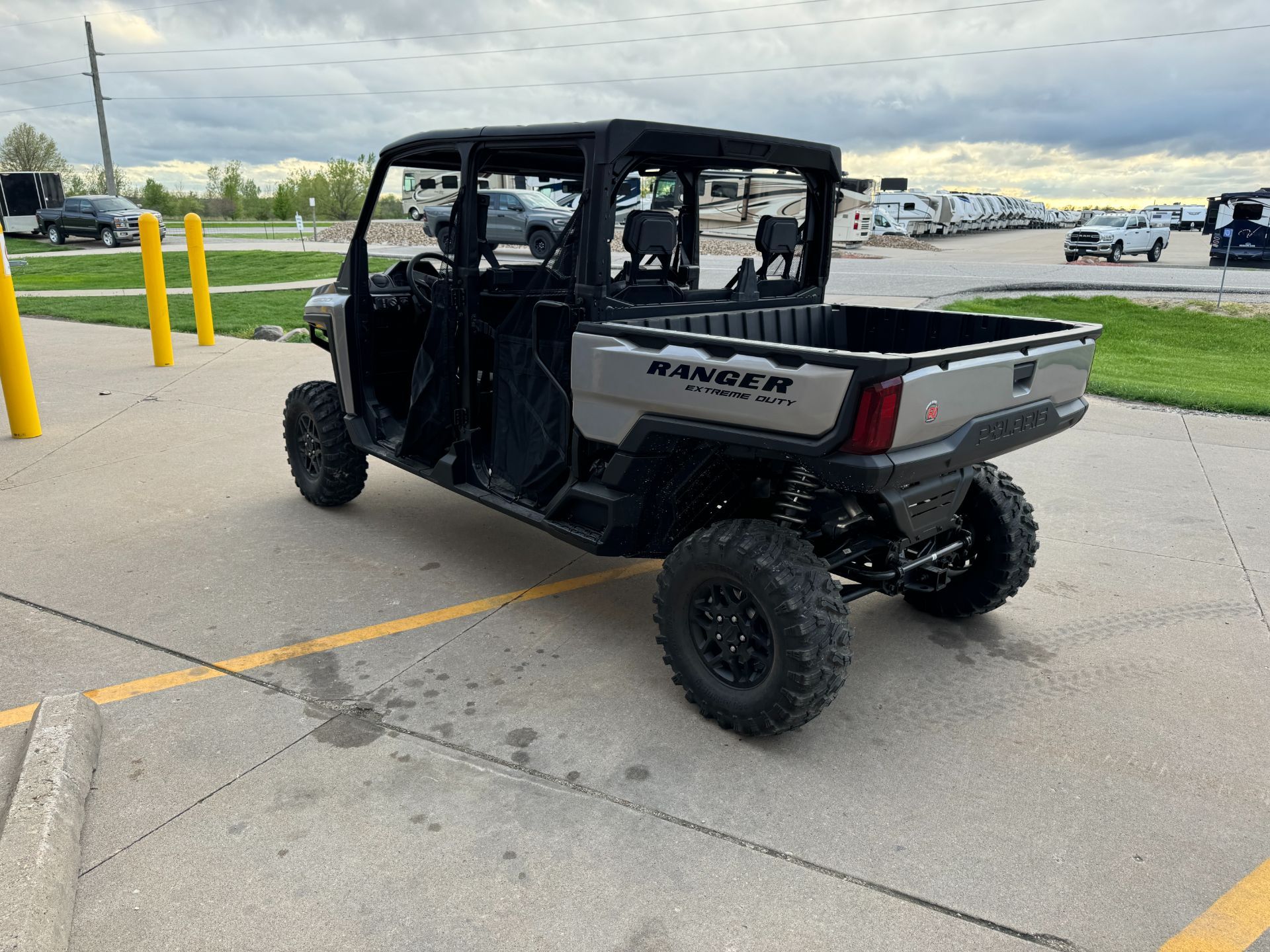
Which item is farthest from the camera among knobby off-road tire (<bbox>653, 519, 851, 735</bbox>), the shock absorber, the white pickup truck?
the white pickup truck

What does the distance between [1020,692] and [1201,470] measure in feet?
12.5

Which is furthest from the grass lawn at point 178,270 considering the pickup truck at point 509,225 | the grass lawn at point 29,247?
the pickup truck at point 509,225

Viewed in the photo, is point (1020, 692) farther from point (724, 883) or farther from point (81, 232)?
point (81, 232)

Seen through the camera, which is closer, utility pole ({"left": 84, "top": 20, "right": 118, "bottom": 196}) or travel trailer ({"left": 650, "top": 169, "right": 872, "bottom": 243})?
travel trailer ({"left": 650, "top": 169, "right": 872, "bottom": 243})

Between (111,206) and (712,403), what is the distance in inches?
1266

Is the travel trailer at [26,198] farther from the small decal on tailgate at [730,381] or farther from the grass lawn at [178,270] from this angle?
the small decal on tailgate at [730,381]

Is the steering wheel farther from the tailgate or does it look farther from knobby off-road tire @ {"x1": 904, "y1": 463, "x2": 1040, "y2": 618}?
knobby off-road tire @ {"x1": 904, "y1": 463, "x2": 1040, "y2": 618}

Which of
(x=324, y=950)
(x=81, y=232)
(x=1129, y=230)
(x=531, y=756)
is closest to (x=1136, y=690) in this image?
(x=531, y=756)

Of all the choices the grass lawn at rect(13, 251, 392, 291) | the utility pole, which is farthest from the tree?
the grass lawn at rect(13, 251, 392, 291)

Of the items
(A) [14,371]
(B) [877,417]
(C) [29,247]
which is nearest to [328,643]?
(B) [877,417]

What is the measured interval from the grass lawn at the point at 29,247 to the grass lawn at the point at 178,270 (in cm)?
305

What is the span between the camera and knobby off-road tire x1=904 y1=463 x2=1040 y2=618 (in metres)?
3.90

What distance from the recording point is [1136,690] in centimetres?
363

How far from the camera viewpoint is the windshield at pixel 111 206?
2911cm
